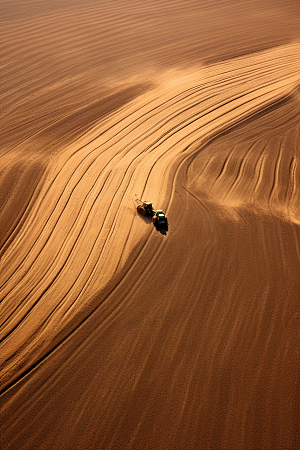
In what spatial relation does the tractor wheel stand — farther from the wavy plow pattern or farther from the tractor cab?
the tractor cab

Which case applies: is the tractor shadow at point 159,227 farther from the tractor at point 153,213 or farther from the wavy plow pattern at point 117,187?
the wavy plow pattern at point 117,187

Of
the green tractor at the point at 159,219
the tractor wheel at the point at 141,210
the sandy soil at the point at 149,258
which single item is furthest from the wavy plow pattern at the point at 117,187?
the green tractor at the point at 159,219

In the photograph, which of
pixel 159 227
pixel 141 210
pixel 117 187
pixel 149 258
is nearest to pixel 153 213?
pixel 141 210

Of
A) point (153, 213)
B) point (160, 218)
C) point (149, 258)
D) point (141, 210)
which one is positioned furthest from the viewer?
point (141, 210)

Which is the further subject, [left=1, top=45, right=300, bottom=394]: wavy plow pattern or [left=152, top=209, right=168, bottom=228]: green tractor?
[left=152, top=209, right=168, bottom=228]: green tractor

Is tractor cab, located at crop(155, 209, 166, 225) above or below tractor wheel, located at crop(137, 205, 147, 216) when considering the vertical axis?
below

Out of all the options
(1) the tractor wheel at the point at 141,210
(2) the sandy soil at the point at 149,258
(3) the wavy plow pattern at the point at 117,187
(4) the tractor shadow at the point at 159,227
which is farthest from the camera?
(1) the tractor wheel at the point at 141,210

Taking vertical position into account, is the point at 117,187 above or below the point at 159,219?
above

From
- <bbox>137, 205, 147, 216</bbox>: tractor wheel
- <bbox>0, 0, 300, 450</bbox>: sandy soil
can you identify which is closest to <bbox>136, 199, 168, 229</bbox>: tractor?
<bbox>137, 205, 147, 216</bbox>: tractor wheel

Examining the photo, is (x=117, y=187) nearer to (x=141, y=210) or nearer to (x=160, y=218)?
(x=141, y=210)
